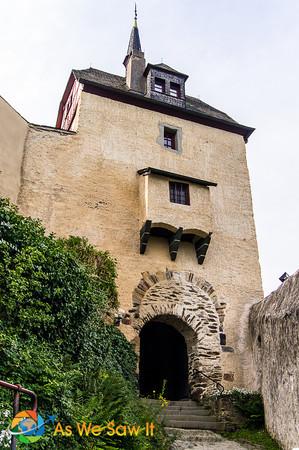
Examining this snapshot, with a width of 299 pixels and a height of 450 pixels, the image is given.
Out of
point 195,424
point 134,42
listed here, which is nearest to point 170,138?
point 134,42

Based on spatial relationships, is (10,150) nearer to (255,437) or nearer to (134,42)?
(255,437)

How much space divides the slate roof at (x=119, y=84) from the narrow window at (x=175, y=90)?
→ 0.48 m

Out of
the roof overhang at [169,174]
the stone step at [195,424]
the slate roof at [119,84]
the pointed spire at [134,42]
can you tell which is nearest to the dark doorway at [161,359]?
the stone step at [195,424]

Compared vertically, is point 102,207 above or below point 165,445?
above

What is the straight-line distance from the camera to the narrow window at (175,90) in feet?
49.5

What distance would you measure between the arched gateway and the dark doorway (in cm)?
4

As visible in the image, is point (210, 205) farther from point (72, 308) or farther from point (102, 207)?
point (72, 308)

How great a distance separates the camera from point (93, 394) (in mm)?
6348

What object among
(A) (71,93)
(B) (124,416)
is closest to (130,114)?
(A) (71,93)

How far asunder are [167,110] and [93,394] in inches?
383

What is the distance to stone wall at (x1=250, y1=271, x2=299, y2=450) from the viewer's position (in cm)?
762

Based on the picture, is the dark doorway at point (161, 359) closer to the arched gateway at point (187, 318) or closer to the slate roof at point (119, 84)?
the arched gateway at point (187, 318)

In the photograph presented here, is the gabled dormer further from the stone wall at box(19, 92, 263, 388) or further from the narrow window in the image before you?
the stone wall at box(19, 92, 263, 388)

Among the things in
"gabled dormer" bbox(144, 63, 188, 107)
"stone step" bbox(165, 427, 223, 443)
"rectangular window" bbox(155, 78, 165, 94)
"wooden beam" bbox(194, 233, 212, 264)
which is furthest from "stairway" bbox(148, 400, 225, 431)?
"rectangular window" bbox(155, 78, 165, 94)
